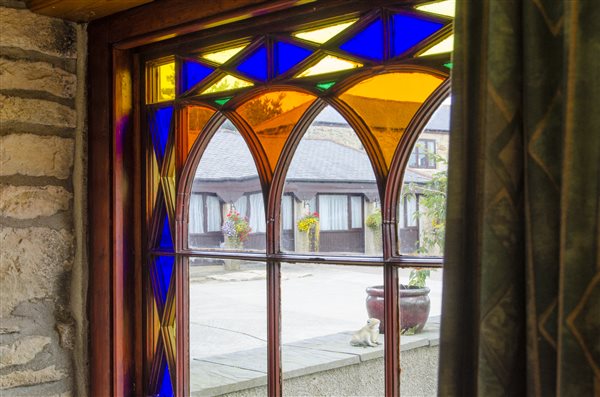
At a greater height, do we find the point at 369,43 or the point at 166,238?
the point at 369,43

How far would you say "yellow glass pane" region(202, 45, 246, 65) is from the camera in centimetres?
173

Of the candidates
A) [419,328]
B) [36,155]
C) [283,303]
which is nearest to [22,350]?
[36,155]

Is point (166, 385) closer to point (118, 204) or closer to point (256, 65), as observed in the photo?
point (118, 204)

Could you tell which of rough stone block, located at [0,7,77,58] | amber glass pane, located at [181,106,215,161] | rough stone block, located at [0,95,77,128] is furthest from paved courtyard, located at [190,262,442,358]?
rough stone block, located at [0,7,77,58]

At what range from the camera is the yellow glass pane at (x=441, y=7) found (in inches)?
52.9

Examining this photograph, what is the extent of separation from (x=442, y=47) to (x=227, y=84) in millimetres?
591

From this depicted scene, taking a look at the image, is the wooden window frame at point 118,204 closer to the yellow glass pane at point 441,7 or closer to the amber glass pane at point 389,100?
the amber glass pane at point 389,100

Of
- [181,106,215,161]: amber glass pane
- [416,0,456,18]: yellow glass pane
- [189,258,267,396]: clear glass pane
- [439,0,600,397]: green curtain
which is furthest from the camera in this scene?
[181,106,215,161]: amber glass pane

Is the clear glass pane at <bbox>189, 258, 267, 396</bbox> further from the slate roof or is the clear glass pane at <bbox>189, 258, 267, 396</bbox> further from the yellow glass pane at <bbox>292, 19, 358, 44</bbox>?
the yellow glass pane at <bbox>292, 19, 358, 44</bbox>

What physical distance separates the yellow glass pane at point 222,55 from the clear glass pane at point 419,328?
0.68m

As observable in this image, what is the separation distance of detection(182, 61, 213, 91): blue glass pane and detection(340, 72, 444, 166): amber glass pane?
0.45 metres

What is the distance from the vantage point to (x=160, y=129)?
1901mm

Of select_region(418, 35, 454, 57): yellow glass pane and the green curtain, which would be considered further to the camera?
select_region(418, 35, 454, 57): yellow glass pane

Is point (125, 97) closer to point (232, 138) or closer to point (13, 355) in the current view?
point (232, 138)
